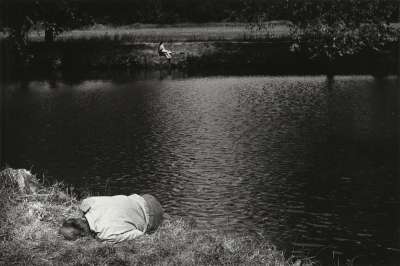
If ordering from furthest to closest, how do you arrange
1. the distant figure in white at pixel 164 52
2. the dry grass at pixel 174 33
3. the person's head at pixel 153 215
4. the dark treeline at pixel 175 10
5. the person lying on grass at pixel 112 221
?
the dry grass at pixel 174 33 < the distant figure in white at pixel 164 52 < the dark treeline at pixel 175 10 < the person's head at pixel 153 215 < the person lying on grass at pixel 112 221

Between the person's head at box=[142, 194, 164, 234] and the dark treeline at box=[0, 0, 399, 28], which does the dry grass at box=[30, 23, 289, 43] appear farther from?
the person's head at box=[142, 194, 164, 234]

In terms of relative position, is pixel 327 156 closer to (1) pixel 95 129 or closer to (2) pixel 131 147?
(2) pixel 131 147

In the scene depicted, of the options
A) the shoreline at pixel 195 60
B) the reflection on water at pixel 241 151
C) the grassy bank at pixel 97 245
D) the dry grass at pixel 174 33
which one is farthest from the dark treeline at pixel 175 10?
the grassy bank at pixel 97 245

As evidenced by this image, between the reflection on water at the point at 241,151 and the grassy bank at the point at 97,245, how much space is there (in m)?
1.61

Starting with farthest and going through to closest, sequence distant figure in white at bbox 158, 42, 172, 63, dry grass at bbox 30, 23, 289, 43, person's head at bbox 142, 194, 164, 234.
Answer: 1. dry grass at bbox 30, 23, 289, 43
2. distant figure in white at bbox 158, 42, 172, 63
3. person's head at bbox 142, 194, 164, 234

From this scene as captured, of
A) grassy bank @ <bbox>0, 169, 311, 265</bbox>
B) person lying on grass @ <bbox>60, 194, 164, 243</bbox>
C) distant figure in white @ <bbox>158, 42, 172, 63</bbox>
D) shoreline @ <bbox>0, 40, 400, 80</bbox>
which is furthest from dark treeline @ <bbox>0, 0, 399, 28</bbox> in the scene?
person lying on grass @ <bbox>60, 194, 164, 243</bbox>

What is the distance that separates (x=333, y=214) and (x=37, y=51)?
42976 millimetres

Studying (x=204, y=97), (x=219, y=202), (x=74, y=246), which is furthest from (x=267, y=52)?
(x=74, y=246)

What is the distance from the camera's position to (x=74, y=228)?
1162 cm

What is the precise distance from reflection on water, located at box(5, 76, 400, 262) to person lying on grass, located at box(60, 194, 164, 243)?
2344 millimetres

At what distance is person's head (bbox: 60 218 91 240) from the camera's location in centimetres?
1149

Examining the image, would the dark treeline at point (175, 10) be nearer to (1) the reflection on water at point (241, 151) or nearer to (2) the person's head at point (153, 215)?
(1) the reflection on water at point (241, 151)

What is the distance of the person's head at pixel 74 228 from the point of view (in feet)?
37.7

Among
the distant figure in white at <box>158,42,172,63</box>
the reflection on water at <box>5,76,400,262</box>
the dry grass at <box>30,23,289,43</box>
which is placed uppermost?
the dry grass at <box>30,23,289,43</box>
